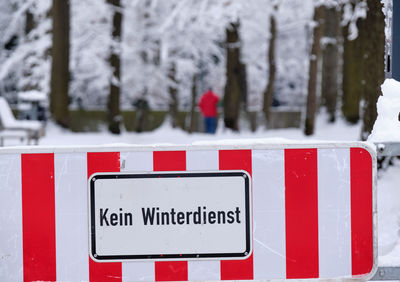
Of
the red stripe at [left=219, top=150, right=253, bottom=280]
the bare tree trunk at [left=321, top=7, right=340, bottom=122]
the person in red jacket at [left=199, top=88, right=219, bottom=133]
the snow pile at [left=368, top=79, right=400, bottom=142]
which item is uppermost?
the bare tree trunk at [left=321, top=7, right=340, bottom=122]

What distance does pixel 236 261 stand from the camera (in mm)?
3854

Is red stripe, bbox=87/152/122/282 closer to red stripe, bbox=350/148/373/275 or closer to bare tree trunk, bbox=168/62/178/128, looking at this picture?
red stripe, bbox=350/148/373/275

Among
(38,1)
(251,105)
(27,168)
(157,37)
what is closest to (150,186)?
(27,168)

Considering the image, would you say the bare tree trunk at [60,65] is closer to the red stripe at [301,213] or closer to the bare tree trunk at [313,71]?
the bare tree trunk at [313,71]

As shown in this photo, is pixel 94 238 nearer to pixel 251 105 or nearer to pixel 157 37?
pixel 157 37

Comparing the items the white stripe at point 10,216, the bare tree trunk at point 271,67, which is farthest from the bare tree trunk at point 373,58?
the bare tree trunk at point 271,67

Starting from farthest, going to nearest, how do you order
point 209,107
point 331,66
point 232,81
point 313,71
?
point 209,107, point 331,66, point 232,81, point 313,71

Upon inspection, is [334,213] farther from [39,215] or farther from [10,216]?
[10,216]

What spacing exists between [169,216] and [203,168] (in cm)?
28

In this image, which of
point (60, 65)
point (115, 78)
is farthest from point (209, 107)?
point (60, 65)

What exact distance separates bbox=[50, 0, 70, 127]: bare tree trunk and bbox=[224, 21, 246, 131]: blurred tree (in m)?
5.01

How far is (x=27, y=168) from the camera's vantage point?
3.85 metres

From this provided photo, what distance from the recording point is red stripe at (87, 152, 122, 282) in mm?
3836

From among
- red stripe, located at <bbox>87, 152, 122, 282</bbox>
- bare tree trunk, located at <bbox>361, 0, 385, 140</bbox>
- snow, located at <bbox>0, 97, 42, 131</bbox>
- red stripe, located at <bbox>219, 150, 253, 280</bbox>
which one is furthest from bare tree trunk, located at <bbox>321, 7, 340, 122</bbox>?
red stripe, located at <bbox>87, 152, 122, 282</bbox>
